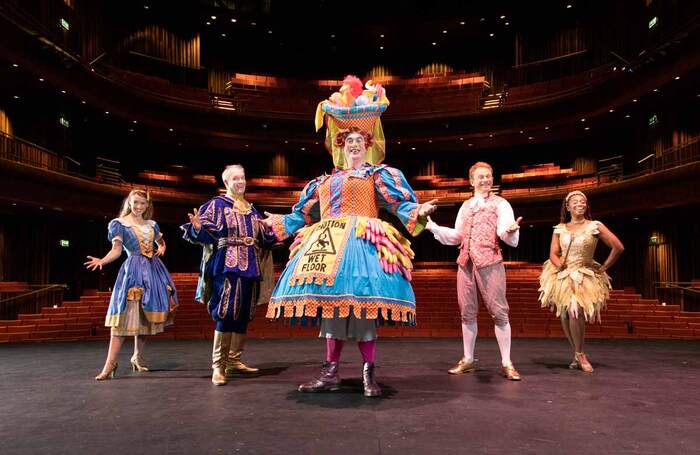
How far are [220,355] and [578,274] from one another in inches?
117

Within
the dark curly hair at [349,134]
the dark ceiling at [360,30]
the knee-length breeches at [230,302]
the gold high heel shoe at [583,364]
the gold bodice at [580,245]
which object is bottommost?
the gold high heel shoe at [583,364]

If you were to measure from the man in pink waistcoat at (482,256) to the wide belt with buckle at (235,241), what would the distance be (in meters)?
1.37

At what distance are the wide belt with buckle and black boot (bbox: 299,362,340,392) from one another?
1104mm

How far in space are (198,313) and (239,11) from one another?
1342 centimetres

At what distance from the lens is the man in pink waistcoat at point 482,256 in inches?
158

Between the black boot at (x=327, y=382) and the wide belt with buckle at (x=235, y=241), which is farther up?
the wide belt with buckle at (x=235, y=241)

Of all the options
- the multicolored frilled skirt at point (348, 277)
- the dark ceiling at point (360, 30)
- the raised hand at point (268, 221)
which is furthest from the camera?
the dark ceiling at point (360, 30)

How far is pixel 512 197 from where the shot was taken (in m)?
15.8

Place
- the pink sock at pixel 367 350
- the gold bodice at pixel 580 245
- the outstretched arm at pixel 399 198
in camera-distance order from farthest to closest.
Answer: the gold bodice at pixel 580 245 → the outstretched arm at pixel 399 198 → the pink sock at pixel 367 350

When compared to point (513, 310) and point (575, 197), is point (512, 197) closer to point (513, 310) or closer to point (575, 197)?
point (513, 310)

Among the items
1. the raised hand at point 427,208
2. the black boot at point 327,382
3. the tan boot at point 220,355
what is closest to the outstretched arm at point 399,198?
the raised hand at point 427,208

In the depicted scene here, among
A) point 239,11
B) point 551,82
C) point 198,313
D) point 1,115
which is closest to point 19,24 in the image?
point 1,115

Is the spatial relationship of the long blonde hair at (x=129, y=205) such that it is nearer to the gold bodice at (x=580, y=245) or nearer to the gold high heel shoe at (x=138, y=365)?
the gold high heel shoe at (x=138, y=365)

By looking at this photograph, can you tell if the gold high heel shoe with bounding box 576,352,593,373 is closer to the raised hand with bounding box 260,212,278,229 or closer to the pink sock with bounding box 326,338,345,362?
the pink sock with bounding box 326,338,345,362
